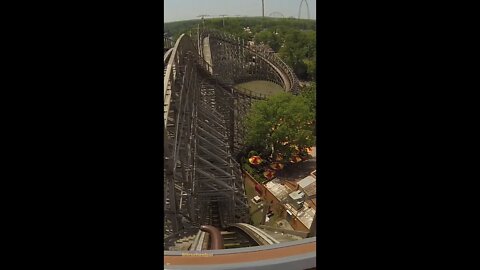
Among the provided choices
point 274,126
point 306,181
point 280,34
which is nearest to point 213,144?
point 274,126

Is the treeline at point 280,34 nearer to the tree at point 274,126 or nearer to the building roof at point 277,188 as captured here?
the tree at point 274,126

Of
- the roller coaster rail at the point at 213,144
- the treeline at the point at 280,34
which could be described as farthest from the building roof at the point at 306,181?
the treeline at the point at 280,34

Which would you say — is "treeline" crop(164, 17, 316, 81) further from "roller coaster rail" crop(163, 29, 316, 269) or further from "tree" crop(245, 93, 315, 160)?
"tree" crop(245, 93, 315, 160)
